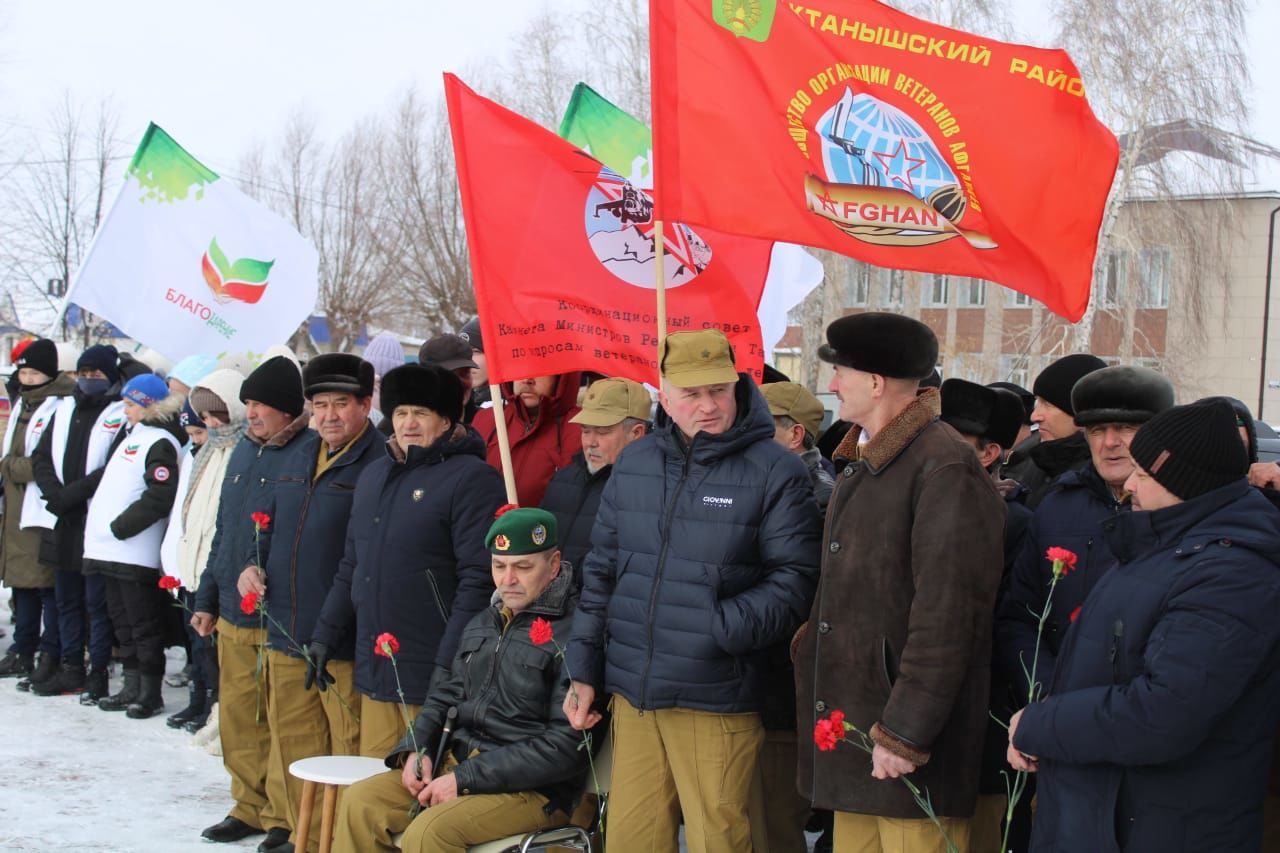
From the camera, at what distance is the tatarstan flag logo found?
802cm

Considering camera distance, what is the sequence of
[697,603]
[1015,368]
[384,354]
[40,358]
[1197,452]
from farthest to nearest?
[1015,368], [384,354], [40,358], [697,603], [1197,452]

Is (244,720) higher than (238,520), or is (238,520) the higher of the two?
(238,520)

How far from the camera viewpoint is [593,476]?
527 centimetres

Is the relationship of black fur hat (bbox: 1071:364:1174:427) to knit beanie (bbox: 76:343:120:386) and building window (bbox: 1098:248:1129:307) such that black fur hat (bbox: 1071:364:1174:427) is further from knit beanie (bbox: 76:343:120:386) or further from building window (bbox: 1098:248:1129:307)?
building window (bbox: 1098:248:1129:307)

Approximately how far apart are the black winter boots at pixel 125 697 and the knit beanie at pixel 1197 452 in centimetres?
697

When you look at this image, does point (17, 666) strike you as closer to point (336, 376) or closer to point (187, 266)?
point (187, 266)

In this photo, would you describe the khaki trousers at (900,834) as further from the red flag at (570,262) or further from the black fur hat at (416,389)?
the black fur hat at (416,389)

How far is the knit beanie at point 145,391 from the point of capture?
8.02m

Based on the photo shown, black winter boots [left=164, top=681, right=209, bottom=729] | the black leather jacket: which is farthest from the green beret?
black winter boots [left=164, top=681, right=209, bottom=729]

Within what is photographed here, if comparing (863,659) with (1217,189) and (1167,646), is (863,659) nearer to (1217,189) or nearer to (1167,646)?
(1167,646)

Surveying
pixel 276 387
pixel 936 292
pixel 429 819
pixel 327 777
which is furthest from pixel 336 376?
pixel 936 292

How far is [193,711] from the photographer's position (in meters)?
7.75

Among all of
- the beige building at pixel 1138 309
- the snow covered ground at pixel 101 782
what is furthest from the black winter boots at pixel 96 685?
the beige building at pixel 1138 309

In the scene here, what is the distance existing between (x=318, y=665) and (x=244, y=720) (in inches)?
39.5
